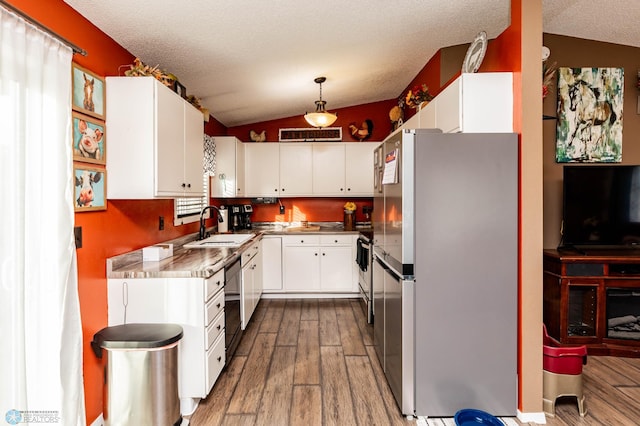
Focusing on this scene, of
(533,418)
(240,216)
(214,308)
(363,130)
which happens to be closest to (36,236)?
(214,308)

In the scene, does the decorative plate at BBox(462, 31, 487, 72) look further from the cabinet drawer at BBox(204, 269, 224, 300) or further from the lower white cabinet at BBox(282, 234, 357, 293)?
the lower white cabinet at BBox(282, 234, 357, 293)

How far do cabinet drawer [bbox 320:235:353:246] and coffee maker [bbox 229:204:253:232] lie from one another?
115cm

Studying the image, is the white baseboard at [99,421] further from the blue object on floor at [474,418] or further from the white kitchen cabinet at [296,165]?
the white kitchen cabinet at [296,165]

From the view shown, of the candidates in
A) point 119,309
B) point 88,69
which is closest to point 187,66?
point 88,69

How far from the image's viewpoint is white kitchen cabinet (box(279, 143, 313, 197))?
16.9 ft

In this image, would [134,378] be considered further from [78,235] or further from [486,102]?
[486,102]

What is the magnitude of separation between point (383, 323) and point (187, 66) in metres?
2.56

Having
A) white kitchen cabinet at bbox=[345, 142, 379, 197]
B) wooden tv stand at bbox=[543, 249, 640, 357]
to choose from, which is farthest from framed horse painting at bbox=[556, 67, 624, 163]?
white kitchen cabinet at bbox=[345, 142, 379, 197]

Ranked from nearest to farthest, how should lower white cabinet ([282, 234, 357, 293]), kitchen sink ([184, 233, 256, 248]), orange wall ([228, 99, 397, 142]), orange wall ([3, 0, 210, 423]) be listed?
orange wall ([3, 0, 210, 423]) → kitchen sink ([184, 233, 256, 248]) → lower white cabinet ([282, 234, 357, 293]) → orange wall ([228, 99, 397, 142])

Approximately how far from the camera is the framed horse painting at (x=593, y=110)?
347cm

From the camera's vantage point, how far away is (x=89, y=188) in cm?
212

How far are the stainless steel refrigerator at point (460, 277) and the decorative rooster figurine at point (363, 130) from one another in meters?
3.15

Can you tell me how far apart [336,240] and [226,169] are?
173 cm

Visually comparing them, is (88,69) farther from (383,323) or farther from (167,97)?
(383,323)
